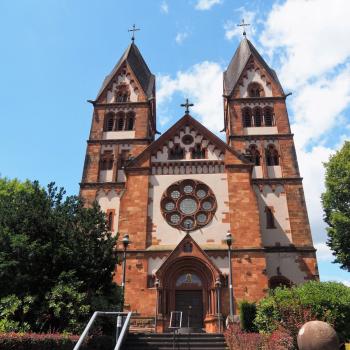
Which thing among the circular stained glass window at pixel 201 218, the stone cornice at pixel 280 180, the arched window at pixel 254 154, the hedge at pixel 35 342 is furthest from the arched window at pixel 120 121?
the hedge at pixel 35 342

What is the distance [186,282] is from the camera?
78.0ft

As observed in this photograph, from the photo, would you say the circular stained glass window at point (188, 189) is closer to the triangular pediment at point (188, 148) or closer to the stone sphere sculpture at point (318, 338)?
the triangular pediment at point (188, 148)

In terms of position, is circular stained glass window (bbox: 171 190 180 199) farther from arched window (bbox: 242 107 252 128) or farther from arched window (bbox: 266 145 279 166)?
arched window (bbox: 242 107 252 128)

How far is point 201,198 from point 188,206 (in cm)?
106

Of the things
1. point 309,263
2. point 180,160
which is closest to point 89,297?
point 180,160

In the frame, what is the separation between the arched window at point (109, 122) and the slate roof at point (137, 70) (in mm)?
2470

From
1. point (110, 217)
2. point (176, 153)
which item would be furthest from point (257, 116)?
point (110, 217)

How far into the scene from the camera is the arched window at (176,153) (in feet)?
93.8

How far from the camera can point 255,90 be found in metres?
36.3

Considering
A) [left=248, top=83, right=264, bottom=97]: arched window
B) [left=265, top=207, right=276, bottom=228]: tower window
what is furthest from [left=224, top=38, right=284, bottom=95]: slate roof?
[left=265, top=207, right=276, bottom=228]: tower window

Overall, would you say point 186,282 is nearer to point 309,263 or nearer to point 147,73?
point 309,263

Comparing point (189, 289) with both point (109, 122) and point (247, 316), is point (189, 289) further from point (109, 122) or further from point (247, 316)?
point (109, 122)

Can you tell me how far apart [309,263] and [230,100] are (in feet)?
52.5

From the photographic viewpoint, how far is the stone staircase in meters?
15.2
